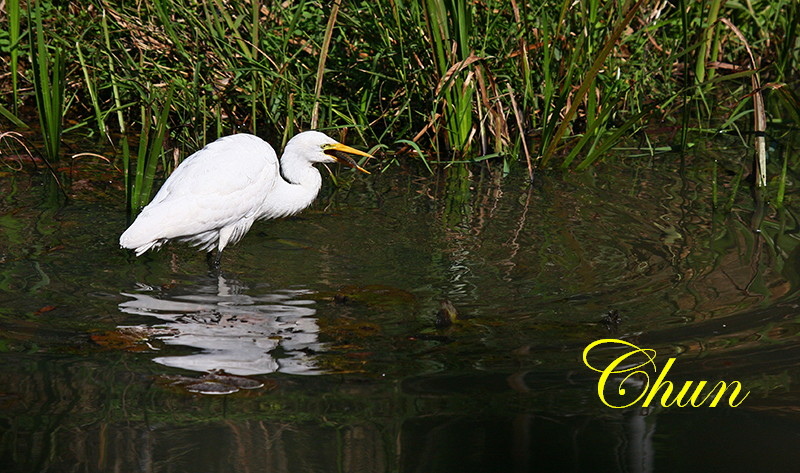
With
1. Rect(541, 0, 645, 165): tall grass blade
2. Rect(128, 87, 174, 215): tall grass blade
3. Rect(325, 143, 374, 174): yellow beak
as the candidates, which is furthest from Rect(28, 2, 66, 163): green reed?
Rect(541, 0, 645, 165): tall grass blade

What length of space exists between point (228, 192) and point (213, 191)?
0.24 feet

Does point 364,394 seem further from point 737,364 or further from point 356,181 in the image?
point 356,181

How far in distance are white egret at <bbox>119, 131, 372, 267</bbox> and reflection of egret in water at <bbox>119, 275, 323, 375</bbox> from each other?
14.6 inches

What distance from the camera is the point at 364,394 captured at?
296cm

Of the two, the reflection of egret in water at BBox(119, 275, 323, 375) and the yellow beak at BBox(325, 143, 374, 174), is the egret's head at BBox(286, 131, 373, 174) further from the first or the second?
the reflection of egret in water at BBox(119, 275, 323, 375)

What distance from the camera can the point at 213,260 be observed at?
4.42 m

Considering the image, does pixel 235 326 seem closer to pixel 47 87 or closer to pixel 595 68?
pixel 47 87

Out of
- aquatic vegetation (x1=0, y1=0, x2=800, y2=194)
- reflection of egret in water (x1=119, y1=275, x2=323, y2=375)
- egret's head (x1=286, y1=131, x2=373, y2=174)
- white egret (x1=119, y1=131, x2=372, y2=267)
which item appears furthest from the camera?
aquatic vegetation (x1=0, y1=0, x2=800, y2=194)

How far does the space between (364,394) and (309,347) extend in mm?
425

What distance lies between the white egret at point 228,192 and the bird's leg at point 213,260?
0.01m

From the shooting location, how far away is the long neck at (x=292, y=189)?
4.75 meters

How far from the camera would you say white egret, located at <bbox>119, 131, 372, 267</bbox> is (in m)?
4.21

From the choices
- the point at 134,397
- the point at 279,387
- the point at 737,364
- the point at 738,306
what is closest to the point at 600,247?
the point at 738,306

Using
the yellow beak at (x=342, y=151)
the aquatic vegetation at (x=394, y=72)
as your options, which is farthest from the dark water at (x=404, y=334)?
the aquatic vegetation at (x=394, y=72)
